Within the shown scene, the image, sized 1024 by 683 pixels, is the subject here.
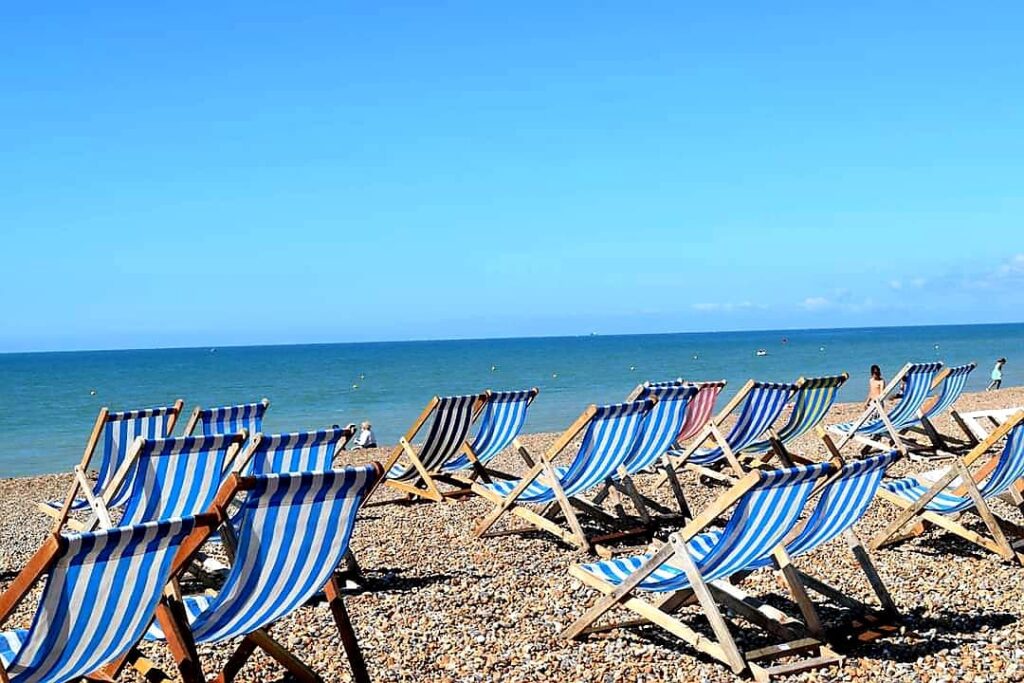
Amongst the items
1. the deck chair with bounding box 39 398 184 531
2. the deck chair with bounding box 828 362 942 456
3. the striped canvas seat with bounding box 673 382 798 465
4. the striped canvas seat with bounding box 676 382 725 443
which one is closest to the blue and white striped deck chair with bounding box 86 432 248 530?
the deck chair with bounding box 39 398 184 531

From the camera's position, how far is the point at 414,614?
4898mm

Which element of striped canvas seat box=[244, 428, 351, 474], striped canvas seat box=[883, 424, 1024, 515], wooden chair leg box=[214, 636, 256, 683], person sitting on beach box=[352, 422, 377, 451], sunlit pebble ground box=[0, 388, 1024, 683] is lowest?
person sitting on beach box=[352, 422, 377, 451]

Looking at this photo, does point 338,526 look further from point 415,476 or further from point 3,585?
point 415,476

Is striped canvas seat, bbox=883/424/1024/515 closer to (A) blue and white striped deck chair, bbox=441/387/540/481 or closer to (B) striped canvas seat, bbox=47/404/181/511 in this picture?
(A) blue and white striped deck chair, bbox=441/387/540/481

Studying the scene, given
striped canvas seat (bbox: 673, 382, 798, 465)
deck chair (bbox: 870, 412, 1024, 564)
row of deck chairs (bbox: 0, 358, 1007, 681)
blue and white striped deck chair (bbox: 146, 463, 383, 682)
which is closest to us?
row of deck chairs (bbox: 0, 358, 1007, 681)

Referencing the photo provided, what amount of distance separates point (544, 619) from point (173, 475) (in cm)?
173

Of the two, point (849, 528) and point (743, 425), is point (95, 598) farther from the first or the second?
point (743, 425)

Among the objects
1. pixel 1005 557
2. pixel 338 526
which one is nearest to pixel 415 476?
pixel 1005 557

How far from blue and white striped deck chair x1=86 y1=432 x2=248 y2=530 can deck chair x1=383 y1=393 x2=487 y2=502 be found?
3023mm

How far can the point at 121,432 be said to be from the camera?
7.05 metres

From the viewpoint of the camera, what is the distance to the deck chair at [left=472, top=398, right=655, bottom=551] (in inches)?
246

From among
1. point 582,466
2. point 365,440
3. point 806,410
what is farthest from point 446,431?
point 365,440

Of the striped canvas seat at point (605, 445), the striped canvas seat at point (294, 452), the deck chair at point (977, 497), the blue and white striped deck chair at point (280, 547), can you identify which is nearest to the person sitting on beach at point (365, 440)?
the striped canvas seat at point (605, 445)

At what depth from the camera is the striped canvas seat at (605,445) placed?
628 cm
